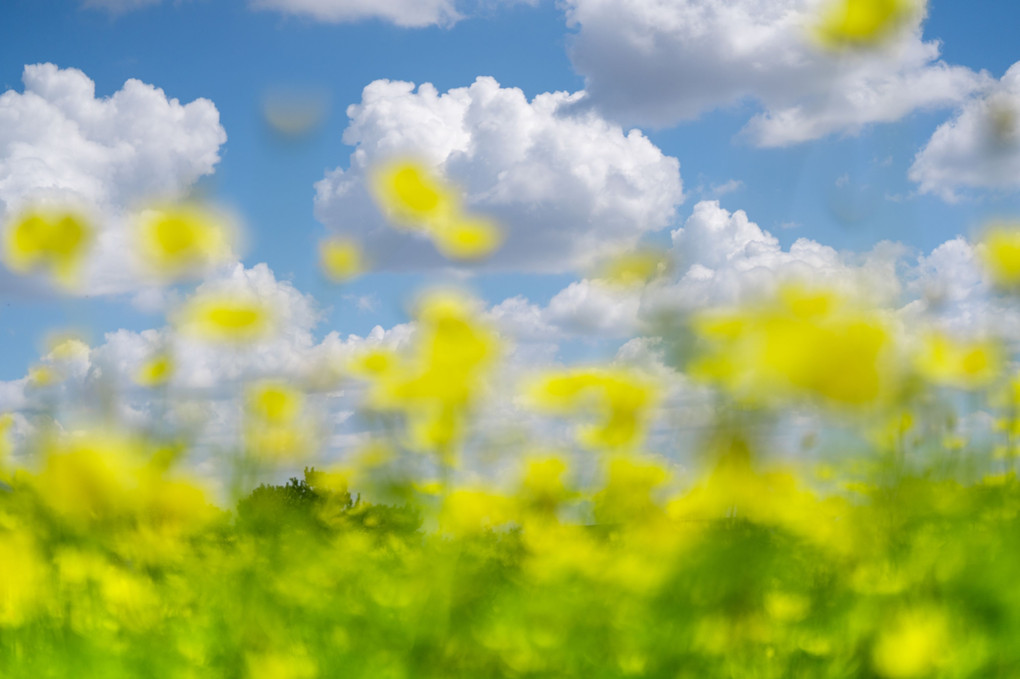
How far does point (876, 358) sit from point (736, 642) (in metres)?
0.61

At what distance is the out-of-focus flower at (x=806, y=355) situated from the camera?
906mm

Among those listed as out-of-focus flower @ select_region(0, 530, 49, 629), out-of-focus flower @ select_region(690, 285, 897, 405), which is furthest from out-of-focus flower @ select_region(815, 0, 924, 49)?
out-of-focus flower @ select_region(0, 530, 49, 629)

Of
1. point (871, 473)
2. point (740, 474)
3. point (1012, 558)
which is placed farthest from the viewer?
point (1012, 558)

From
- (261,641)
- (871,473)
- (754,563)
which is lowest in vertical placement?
(261,641)

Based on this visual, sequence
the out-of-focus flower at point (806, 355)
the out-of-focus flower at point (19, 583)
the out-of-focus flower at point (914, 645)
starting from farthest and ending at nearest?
the out-of-focus flower at point (19, 583), the out-of-focus flower at point (914, 645), the out-of-focus flower at point (806, 355)

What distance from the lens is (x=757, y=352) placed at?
103cm

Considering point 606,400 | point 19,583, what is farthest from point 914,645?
point 19,583

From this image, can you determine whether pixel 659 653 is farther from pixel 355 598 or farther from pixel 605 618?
pixel 355 598

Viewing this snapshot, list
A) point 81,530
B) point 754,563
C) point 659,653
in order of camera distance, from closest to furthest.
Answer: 1. point 659,653
2. point 754,563
3. point 81,530

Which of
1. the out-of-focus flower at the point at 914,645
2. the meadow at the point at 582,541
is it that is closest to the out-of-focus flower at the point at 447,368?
the meadow at the point at 582,541

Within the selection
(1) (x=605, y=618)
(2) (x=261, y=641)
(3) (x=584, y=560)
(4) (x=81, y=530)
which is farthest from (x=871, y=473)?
(4) (x=81, y=530)

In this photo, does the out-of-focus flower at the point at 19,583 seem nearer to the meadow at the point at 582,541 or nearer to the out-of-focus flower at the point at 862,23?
the meadow at the point at 582,541

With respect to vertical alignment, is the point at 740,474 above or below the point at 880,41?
below

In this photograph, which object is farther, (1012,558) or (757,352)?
(1012,558)
